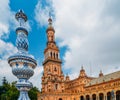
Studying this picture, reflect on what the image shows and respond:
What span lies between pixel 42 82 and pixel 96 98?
660 inches

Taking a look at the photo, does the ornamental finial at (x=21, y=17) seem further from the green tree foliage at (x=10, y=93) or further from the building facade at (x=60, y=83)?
the building facade at (x=60, y=83)

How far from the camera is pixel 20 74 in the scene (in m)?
19.2

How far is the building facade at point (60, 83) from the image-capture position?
6072cm

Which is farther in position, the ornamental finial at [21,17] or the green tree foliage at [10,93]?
the green tree foliage at [10,93]

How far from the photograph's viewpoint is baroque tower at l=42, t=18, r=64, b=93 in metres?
65.3

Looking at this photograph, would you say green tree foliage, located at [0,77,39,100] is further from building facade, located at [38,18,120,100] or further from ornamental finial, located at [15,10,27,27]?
ornamental finial, located at [15,10,27,27]

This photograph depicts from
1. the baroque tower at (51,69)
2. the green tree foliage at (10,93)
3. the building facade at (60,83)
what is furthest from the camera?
the baroque tower at (51,69)

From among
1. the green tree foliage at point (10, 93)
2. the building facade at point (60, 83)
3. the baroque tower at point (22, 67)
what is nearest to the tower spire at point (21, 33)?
the baroque tower at point (22, 67)

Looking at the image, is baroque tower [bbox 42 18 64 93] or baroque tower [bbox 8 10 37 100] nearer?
baroque tower [bbox 8 10 37 100]

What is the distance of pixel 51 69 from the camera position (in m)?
66.1

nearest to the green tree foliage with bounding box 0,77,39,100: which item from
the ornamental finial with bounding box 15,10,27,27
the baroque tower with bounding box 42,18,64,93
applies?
the baroque tower with bounding box 42,18,64,93

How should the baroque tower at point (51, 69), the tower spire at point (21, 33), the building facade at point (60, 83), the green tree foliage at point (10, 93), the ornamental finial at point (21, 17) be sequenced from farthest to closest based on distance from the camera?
the baroque tower at point (51, 69) → the building facade at point (60, 83) → the green tree foliage at point (10, 93) → the ornamental finial at point (21, 17) → the tower spire at point (21, 33)

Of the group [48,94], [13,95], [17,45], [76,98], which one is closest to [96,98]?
[76,98]

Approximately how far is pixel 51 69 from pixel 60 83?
196 inches
